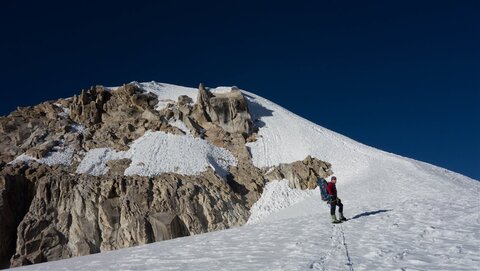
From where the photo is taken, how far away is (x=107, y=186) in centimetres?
4041

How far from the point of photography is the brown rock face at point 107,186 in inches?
1431

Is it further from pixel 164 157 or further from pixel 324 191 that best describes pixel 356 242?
pixel 164 157

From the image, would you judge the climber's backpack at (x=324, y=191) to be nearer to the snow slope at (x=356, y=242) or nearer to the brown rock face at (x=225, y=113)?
the snow slope at (x=356, y=242)

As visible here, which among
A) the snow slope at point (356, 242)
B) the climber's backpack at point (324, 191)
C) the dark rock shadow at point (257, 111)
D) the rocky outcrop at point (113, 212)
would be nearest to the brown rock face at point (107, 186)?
the rocky outcrop at point (113, 212)

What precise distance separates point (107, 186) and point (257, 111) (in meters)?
25.7

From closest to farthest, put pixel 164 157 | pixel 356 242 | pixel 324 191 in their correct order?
pixel 356 242
pixel 324 191
pixel 164 157

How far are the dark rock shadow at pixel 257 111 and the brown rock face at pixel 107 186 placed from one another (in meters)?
2.07

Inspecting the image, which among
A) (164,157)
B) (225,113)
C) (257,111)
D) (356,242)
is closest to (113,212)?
(164,157)

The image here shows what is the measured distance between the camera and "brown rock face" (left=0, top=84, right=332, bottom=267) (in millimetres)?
36344

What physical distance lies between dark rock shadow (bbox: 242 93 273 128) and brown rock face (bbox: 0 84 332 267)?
2.07 metres

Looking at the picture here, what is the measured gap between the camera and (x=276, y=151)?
49.3m

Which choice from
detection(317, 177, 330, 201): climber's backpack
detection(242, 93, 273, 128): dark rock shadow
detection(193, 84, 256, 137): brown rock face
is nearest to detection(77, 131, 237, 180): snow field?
detection(193, 84, 256, 137): brown rock face

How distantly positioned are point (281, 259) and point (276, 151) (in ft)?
123

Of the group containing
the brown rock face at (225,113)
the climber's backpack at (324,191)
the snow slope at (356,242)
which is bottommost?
the snow slope at (356,242)
